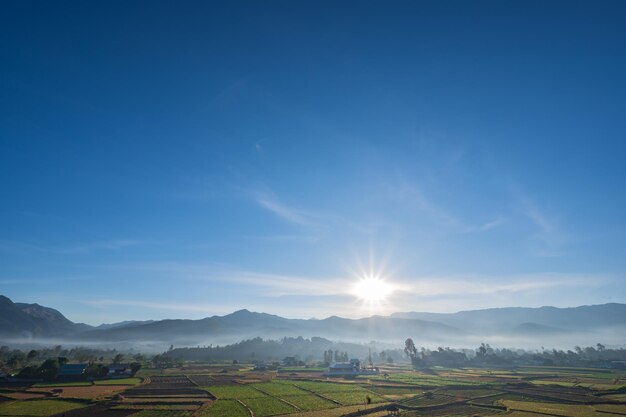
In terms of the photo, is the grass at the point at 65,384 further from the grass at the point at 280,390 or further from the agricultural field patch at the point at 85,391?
the grass at the point at 280,390

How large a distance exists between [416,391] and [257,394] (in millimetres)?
33401

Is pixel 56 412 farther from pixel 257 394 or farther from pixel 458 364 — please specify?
pixel 458 364

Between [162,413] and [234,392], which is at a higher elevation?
[162,413]

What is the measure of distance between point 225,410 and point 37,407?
1040 inches

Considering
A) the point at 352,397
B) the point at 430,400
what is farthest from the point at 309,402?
the point at 430,400

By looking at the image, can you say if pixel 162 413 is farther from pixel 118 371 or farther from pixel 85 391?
pixel 118 371

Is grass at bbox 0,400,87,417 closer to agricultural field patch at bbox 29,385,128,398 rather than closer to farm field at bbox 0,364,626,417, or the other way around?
farm field at bbox 0,364,626,417

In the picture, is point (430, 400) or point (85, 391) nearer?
point (430, 400)

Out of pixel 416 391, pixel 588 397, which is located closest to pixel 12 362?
pixel 416 391

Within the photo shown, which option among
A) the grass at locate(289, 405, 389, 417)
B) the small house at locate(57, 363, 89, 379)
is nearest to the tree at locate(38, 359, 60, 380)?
the small house at locate(57, 363, 89, 379)

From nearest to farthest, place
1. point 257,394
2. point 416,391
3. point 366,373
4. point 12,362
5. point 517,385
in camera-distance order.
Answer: point 257,394 → point 416,391 → point 517,385 → point 12,362 → point 366,373

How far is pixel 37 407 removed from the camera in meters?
47.7

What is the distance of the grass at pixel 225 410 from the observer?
44.7 meters

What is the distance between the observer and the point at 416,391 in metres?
71.4
